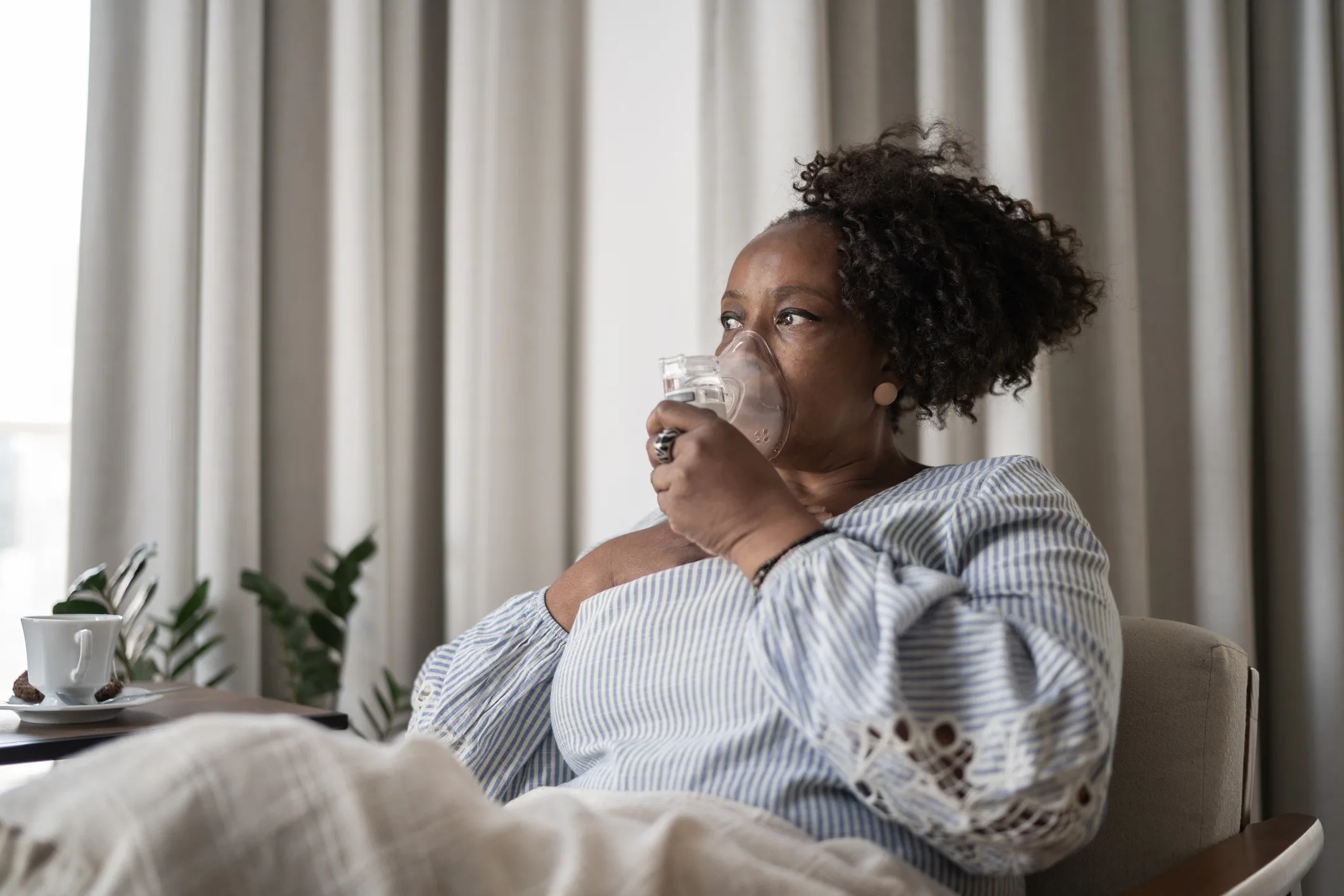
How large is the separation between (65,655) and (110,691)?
65 millimetres

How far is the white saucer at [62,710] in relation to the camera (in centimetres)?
113

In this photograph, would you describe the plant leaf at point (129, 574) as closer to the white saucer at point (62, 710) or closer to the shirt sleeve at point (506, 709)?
the white saucer at point (62, 710)

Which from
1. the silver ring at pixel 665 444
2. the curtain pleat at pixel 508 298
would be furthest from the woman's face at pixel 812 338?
the curtain pleat at pixel 508 298

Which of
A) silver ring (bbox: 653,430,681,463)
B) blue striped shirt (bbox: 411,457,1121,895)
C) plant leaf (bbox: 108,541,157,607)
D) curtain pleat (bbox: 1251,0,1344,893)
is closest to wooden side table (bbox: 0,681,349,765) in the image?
plant leaf (bbox: 108,541,157,607)

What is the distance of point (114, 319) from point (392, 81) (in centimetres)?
72

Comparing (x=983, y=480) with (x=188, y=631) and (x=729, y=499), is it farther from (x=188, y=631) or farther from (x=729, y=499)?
(x=188, y=631)

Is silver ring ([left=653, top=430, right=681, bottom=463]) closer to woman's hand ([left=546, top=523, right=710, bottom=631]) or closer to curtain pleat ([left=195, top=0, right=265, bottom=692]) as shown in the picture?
woman's hand ([left=546, top=523, right=710, bottom=631])

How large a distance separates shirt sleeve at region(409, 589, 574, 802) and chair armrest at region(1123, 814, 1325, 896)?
62cm

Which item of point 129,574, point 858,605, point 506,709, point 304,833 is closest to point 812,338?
point 858,605

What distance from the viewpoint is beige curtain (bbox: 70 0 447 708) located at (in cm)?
197

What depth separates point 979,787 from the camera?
31.8 inches

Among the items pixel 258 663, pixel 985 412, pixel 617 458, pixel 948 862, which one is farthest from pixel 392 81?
pixel 948 862

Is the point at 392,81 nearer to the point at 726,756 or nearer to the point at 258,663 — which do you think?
the point at 258,663

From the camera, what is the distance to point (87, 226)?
195 cm
